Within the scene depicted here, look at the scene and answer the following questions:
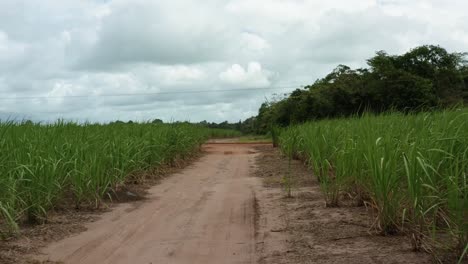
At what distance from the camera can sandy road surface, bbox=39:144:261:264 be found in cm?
502

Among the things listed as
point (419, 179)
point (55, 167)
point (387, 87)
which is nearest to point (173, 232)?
point (55, 167)

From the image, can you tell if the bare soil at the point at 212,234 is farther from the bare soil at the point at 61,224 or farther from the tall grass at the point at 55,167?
the tall grass at the point at 55,167

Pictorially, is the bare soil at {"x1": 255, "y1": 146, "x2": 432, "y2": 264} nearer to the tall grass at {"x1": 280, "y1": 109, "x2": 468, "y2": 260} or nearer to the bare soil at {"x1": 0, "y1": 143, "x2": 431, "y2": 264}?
the bare soil at {"x1": 0, "y1": 143, "x2": 431, "y2": 264}

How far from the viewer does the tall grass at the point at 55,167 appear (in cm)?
571

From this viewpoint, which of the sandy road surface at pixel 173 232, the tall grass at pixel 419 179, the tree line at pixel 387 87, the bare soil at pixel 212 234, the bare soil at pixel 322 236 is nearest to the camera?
the tall grass at pixel 419 179

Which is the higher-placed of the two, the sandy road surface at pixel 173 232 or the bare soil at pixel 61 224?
the bare soil at pixel 61 224

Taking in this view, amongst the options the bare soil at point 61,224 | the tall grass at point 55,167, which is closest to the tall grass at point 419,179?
the bare soil at point 61,224

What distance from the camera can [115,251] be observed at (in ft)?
17.1

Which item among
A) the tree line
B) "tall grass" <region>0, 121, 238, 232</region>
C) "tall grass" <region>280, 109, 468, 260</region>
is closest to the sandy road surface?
"tall grass" <region>0, 121, 238, 232</region>

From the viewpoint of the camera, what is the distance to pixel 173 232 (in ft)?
19.8

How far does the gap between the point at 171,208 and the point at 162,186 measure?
2.77 metres

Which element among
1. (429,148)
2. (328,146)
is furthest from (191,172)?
(429,148)

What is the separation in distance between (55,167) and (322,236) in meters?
3.31

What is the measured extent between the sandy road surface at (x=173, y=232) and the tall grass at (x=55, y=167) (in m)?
0.58
